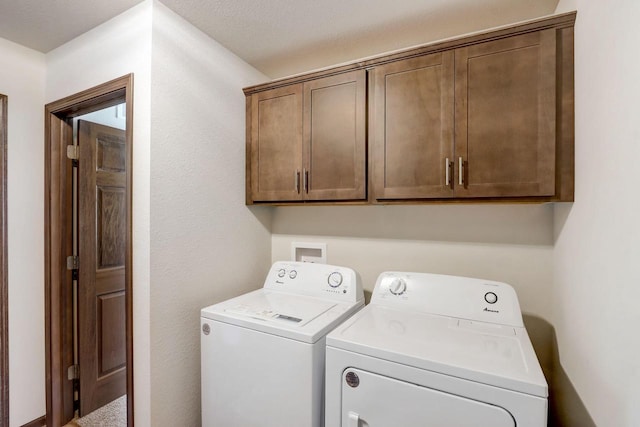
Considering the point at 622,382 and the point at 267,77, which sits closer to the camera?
the point at 622,382

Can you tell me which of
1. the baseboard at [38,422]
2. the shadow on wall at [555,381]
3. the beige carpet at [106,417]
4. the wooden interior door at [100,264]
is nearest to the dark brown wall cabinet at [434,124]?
the shadow on wall at [555,381]

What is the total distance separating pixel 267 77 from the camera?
2197mm

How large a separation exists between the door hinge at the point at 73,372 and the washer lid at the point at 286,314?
3.93 ft

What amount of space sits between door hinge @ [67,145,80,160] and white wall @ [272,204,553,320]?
137cm

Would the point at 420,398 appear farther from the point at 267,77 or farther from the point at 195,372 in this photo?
the point at 267,77

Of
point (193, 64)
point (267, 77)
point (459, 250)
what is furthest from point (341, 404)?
point (267, 77)

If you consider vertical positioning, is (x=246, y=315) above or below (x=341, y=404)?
above

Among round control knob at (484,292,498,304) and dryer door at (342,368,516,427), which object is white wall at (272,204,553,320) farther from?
dryer door at (342,368,516,427)

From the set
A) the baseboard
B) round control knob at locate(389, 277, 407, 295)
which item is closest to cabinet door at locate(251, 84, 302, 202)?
round control knob at locate(389, 277, 407, 295)

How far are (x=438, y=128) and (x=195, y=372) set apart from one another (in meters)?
1.79

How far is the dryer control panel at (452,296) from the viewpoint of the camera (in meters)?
1.34

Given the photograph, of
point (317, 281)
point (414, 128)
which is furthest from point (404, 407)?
point (414, 128)

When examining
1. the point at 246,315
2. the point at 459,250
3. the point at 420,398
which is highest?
the point at 459,250

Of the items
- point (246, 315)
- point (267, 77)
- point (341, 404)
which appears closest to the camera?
point (341, 404)
